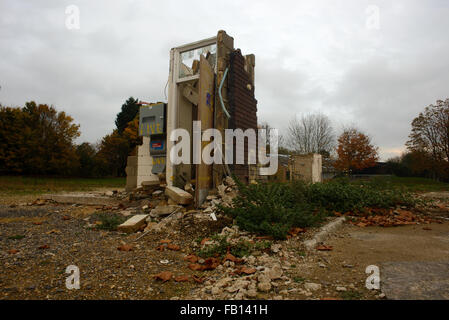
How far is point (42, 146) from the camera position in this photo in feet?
66.6

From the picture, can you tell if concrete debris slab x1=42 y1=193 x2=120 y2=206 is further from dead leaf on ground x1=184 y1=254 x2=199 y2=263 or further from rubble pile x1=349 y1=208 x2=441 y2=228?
rubble pile x1=349 y1=208 x2=441 y2=228

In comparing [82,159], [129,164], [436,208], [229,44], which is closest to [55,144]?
[82,159]

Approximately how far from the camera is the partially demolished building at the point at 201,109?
531 cm

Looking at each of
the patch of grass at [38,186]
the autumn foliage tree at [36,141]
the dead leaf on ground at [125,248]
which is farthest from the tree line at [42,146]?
the dead leaf on ground at [125,248]

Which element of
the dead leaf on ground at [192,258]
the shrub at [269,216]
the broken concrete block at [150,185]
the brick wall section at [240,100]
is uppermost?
the brick wall section at [240,100]

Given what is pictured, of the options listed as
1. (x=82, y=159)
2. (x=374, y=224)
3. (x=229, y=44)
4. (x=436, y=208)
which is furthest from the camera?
(x=82, y=159)

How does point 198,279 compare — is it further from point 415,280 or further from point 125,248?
point 415,280

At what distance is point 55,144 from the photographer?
20.8 meters

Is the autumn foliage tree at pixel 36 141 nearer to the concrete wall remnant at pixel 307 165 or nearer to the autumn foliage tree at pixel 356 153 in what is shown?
the concrete wall remnant at pixel 307 165

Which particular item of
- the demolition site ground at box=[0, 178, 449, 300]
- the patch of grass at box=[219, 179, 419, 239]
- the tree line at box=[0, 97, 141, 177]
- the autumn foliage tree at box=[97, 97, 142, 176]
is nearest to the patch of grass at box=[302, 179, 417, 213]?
the patch of grass at box=[219, 179, 419, 239]

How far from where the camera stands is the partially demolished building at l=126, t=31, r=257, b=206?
5309 millimetres
